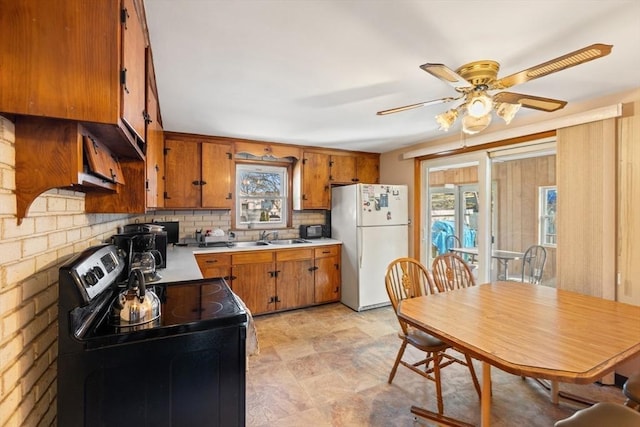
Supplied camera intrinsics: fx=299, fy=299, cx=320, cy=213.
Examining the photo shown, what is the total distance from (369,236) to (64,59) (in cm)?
343

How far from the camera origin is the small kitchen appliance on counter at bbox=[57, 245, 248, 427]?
958mm

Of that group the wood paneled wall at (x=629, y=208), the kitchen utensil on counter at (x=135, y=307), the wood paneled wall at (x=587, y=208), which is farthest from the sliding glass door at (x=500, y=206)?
the kitchen utensil on counter at (x=135, y=307)

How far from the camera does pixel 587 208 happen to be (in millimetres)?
2447

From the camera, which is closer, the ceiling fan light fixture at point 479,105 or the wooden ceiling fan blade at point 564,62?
the wooden ceiling fan blade at point 564,62

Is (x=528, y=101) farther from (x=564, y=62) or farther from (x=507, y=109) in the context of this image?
(x=564, y=62)

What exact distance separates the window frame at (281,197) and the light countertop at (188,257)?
22.3 inches

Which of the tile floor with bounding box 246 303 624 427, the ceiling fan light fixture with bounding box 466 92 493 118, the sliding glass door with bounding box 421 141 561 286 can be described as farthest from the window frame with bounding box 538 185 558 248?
the ceiling fan light fixture with bounding box 466 92 493 118

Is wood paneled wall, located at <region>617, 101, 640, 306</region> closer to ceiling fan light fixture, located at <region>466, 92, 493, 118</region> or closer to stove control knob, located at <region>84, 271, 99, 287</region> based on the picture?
ceiling fan light fixture, located at <region>466, 92, 493, 118</region>

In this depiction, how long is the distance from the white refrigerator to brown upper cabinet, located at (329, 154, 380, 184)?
0.33 meters

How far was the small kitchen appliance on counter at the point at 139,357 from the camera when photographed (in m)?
0.96

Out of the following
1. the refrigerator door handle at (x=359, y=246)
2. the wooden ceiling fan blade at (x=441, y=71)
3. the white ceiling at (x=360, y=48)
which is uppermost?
the white ceiling at (x=360, y=48)

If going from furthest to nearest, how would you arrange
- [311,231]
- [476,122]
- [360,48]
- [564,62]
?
[311,231] → [476,122] → [360,48] → [564,62]

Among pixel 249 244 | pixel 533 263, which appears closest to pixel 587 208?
pixel 533 263

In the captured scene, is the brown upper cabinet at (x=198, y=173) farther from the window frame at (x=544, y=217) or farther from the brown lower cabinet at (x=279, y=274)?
the window frame at (x=544, y=217)
